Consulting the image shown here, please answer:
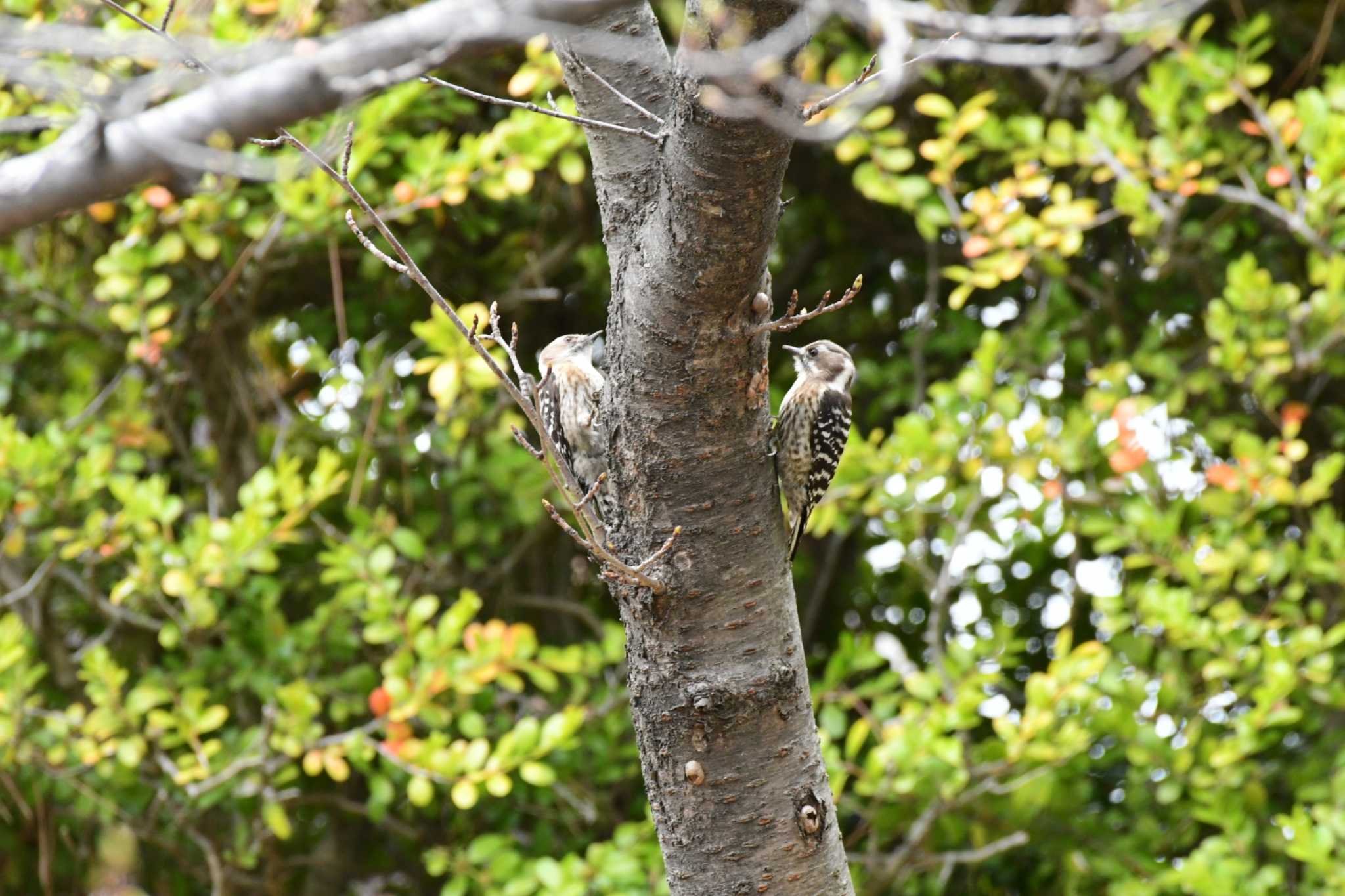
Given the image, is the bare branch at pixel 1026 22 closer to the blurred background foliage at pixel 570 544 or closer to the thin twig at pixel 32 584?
the blurred background foliage at pixel 570 544

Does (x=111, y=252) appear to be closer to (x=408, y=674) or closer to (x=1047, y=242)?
(x=408, y=674)

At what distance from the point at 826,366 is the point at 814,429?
0.22 meters

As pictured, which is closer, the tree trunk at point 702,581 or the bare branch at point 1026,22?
the bare branch at point 1026,22

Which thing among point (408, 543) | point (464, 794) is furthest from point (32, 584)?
point (464, 794)

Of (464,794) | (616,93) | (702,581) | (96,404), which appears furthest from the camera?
(96,404)

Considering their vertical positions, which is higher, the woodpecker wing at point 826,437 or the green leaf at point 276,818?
the woodpecker wing at point 826,437

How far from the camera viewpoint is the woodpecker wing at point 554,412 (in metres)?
3.35

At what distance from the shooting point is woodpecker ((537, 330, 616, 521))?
3.26 meters

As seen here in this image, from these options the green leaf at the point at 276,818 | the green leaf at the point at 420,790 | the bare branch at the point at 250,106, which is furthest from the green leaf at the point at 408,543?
the bare branch at the point at 250,106

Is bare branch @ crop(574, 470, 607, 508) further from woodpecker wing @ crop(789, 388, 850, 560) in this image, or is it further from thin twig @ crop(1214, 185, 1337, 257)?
thin twig @ crop(1214, 185, 1337, 257)

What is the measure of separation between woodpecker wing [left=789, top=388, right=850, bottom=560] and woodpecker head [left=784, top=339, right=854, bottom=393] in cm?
9

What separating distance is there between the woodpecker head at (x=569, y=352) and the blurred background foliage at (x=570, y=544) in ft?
0.85

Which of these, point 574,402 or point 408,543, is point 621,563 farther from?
point 408,543

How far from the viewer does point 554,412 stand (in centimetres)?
336
